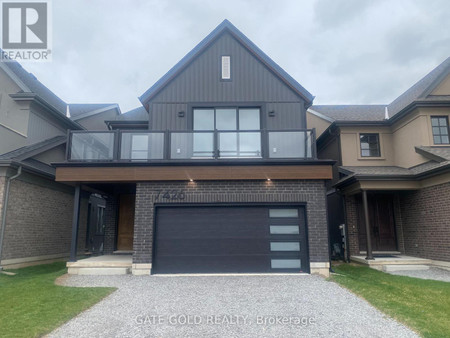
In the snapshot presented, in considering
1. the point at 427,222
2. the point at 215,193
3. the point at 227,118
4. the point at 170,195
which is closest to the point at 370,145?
the point at 427,222

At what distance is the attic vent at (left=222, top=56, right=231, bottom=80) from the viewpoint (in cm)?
1111

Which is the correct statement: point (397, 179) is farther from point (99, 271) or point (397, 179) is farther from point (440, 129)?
point (99, 271)

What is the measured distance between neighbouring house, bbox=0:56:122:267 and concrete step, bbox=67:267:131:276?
305 centimetres

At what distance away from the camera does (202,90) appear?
1095 cm

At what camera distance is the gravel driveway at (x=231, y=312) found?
14.8 feet

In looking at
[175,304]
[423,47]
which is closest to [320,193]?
[175,304]

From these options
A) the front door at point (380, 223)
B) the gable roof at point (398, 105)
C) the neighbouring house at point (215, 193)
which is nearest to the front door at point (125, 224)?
the neighbouring house at point (215, 193)

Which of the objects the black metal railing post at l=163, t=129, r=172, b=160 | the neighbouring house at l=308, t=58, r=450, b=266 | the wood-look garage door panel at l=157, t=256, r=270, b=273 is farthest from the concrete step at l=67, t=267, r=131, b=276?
the neighbouring house at l=308, t=58, r=450, b=266

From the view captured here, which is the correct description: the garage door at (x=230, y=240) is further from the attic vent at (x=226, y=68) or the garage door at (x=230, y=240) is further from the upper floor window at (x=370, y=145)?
the upper floor window at (x=370, y=145)

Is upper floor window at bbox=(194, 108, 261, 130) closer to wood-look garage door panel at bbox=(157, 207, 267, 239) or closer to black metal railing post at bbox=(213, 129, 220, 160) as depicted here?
black metal railing post at bbox=(213, 129, 220, 160)

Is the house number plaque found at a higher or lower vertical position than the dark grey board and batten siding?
lower

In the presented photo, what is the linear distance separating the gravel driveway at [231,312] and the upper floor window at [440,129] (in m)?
8.29

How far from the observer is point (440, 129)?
467 inches

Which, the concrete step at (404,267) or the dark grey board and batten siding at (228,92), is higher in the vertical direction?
the dark grey board and batten siding at (228,92)
